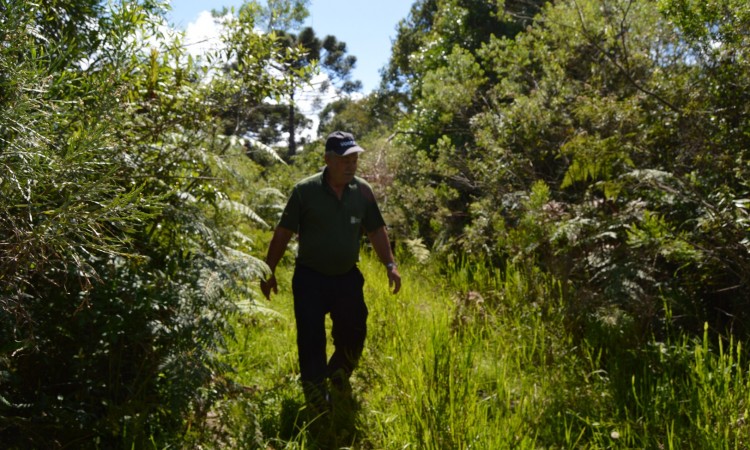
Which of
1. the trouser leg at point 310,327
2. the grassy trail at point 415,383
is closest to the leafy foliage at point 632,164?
the grassy trail at point 415,383

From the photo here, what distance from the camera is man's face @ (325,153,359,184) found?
4430mm

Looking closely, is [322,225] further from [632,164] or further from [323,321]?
[632,164]

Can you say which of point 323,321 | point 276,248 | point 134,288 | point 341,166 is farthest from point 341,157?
point 134,288

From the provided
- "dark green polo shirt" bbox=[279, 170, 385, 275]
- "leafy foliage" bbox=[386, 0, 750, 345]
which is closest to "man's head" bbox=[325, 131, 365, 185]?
"dark green polo shirt" bbox=[279, 170, 385, 275]

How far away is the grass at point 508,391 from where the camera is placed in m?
3.33

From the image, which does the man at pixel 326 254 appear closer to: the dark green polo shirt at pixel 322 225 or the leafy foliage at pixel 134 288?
the dark green polo shirt at pixel 322 225

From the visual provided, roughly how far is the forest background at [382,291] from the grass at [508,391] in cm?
2

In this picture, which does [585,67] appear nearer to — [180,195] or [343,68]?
[180,195]

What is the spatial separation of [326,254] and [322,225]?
22 centimetres

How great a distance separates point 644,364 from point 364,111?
79.3ft

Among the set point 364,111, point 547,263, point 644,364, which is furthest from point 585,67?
point 364,111

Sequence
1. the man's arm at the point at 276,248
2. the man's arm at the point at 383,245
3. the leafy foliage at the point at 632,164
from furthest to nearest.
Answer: the man's arm at the point at 383,245
the man's arm at the point at 276,248
the leafy foliage at the point at 632,164

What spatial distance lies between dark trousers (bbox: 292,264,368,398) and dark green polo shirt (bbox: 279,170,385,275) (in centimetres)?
11

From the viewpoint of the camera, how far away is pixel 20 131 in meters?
1.83
